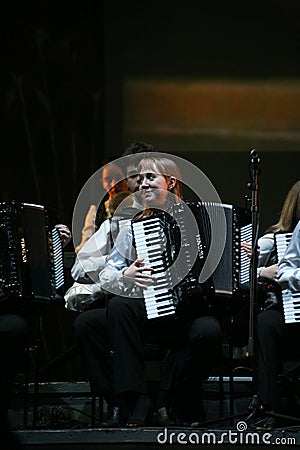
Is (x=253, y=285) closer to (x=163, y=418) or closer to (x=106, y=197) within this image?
(x=163, y=418)

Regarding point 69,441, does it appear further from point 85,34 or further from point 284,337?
point 85,34

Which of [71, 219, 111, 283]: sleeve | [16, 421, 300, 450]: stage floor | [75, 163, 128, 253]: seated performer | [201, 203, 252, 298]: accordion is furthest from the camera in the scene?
[75, 163, 128, 253]: seated performer

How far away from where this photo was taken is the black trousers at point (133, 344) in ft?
12.8

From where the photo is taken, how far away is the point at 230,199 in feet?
19.7

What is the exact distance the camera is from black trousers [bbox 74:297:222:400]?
12.8 ft

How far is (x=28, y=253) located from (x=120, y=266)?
0.40 m

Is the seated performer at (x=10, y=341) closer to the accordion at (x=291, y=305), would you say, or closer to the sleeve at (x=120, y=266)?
the sleeve at (x=120, y=266)

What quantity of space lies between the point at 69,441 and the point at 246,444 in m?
0.64

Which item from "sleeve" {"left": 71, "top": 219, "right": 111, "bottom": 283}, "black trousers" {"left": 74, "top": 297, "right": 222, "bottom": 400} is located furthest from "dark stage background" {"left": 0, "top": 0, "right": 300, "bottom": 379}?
"black trousers" {"left": 74, "top": 297, "right": 222, "bottom": 400}

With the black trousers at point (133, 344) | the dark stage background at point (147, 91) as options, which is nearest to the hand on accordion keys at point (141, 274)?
the black trousers at point (133, 344)

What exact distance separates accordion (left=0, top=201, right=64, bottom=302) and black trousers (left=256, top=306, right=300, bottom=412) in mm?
933

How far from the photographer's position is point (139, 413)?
3.83 metres

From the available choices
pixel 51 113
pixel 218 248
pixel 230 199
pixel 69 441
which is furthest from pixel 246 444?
pixel 51 113

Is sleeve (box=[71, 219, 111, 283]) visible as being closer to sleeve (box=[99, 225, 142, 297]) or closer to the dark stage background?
sleeve (box=[99, 225, 142, 297])
